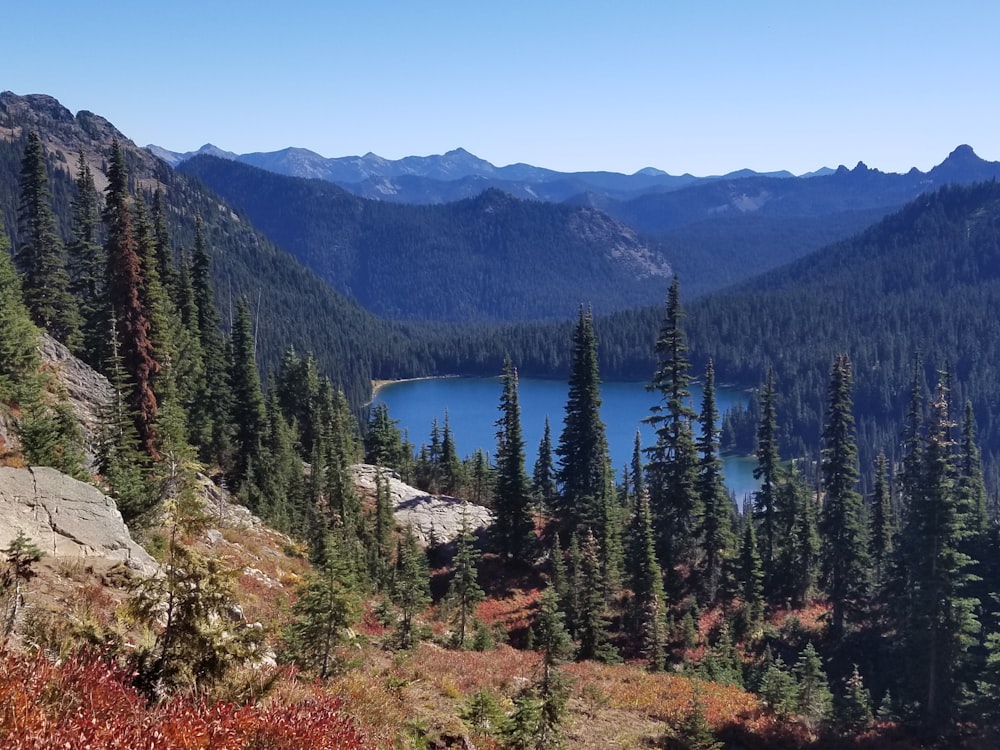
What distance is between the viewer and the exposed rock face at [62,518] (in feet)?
35.6

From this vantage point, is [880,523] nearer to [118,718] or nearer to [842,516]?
[842,516]

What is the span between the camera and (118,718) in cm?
598

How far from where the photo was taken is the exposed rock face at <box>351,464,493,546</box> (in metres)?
53.1

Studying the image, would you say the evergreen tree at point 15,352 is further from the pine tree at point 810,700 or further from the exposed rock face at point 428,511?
the pine tree at point 810,700

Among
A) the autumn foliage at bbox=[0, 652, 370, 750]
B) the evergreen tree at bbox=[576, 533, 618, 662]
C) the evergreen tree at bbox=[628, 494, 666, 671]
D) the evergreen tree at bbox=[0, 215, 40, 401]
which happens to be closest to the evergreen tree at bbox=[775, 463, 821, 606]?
the evergreen tree at bbox=[628, 494, 666, 671]

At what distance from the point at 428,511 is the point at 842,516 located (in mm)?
30267

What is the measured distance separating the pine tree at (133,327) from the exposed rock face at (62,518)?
776 inches

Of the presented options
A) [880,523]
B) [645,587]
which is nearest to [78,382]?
[645,587]

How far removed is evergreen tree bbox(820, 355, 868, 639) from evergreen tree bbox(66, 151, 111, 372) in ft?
156

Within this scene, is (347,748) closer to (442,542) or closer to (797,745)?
(797,745)

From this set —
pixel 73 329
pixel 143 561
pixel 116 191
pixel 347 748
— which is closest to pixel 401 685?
pixel 143 561

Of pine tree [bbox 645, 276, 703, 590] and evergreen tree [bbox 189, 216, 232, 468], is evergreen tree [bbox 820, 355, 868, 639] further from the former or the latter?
evergreen tree [bbox 189, 216, 232, 468]

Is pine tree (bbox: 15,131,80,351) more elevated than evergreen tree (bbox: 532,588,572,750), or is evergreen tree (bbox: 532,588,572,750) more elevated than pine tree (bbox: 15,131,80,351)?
pine tree (bbox: 15,131,80,351)

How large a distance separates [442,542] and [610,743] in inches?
1441
